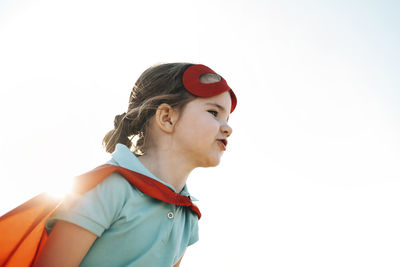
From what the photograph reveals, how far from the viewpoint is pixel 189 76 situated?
7.46 feet

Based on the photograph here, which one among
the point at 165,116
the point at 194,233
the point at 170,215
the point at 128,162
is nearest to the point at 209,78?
the point at 165,116

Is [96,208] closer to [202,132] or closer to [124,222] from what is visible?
[124,222]

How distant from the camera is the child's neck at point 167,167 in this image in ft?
6.94

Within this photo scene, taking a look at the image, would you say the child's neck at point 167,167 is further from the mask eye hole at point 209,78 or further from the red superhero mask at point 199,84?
the mask eye hole at point 209,78

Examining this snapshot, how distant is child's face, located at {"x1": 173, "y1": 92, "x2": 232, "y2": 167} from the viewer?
210 centimetres

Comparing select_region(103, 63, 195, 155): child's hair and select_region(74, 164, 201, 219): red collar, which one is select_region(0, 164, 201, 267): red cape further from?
select_region(103, 63, 195, 155): child's hair

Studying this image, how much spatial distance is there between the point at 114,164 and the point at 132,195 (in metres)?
0.24

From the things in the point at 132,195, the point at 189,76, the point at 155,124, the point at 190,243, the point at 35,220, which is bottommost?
the point at 190,243

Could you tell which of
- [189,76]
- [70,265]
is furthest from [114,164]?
[189,76]

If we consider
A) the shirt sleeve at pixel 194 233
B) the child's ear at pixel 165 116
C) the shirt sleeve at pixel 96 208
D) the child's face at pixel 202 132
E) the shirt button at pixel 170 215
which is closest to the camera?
the shirt sleeve at pixel 96 208

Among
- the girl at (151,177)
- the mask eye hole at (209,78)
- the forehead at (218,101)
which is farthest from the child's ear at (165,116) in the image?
the mask eye hole at (209,78)

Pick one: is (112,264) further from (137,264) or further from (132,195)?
(132,195)

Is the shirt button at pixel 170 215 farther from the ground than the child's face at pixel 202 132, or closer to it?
closer to it

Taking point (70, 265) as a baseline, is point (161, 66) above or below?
above
